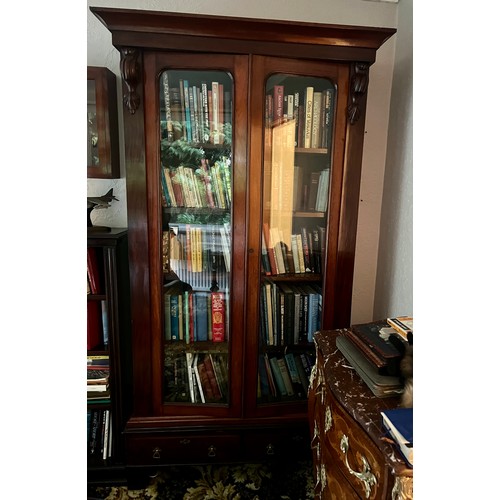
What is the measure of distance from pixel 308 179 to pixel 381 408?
937mm

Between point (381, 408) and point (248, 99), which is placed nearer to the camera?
point (381, 408)

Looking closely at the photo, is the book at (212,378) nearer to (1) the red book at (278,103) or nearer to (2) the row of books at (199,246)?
(2) the row of books at (199,246)

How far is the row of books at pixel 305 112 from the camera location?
4.57 ft

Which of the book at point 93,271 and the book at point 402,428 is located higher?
the book at point 93,271

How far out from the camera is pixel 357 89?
4.40 feet

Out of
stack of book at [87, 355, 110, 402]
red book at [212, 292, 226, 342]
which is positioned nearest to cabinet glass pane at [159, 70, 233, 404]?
red book at [212, 292, 226, 342]

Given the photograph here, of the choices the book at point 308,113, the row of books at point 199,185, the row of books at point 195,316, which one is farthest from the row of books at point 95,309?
the book at point 308,113

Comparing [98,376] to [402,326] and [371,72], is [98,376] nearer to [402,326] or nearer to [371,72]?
[402,326]

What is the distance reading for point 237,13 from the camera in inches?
63.1

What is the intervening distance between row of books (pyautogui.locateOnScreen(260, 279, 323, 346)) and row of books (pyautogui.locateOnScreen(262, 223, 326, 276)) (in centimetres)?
7

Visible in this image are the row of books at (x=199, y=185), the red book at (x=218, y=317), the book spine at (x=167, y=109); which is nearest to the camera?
the book spine at (x=167, y=109)

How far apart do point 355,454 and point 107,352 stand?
1069 millimetres
